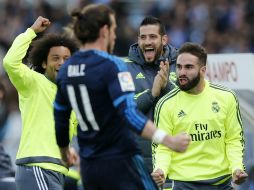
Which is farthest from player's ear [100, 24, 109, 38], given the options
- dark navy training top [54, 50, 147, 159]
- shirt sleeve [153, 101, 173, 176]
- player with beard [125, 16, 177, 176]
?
player with beard [125, 16, 177, 176]

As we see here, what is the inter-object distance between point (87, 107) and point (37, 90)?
1.76 meters

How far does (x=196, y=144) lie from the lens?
900 cm

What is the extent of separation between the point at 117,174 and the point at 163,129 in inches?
72.9

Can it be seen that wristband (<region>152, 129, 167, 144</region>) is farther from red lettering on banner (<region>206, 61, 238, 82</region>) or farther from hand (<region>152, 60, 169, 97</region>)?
red lettering on banner (<region>206, 61, 238, 82</region>)

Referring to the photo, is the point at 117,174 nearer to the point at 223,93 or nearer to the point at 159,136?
the point at 159,136

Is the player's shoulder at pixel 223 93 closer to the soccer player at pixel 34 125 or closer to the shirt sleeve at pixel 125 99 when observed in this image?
the soccer player at pixel 34 125

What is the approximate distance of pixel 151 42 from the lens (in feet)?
32.1

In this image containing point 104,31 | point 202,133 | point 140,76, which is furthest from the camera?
point 140,76

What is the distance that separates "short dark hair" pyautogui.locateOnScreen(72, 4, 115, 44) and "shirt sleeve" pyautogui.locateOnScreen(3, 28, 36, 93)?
5.20 feet

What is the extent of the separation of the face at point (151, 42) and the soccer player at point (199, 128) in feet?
2.17

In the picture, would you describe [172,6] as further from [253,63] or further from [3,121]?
[253,63]

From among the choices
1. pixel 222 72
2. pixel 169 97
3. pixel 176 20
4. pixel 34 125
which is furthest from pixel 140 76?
pixel 176 20

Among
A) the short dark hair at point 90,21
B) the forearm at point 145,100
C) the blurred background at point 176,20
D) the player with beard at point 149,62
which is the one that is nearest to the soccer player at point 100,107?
the short dark hair at point 90,21

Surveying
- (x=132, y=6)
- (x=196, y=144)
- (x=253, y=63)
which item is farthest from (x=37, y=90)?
(x=132, y=6)
